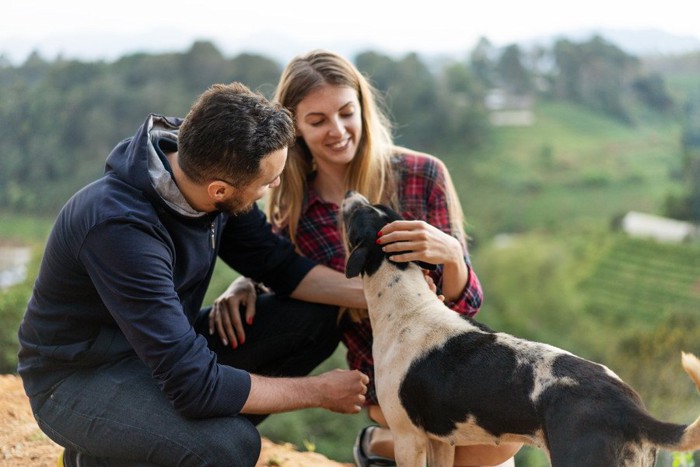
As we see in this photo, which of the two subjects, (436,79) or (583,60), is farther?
(583,60)

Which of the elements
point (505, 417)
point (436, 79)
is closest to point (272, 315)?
point (505, 417)

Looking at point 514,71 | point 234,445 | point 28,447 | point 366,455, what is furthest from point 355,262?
point 514,71

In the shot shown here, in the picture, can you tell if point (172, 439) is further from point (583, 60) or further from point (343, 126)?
point (583, 60)

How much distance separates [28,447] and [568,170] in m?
32.6

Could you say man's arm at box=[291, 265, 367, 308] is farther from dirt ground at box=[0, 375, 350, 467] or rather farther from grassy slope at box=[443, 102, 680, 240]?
grassy slope at box=[443, 102, 680, 240]

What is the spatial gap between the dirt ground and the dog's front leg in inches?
42.2

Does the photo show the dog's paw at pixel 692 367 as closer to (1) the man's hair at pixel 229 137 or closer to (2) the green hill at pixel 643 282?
(1) the man's hair at pixel 229 137

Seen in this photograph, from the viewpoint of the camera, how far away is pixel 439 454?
352cm

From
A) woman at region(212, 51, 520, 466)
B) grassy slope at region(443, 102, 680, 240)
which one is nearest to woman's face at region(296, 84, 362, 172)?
woman at region(212, 51, 520, 466)

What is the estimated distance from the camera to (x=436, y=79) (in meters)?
32.3

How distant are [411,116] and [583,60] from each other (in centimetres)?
941

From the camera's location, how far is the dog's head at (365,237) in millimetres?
3516

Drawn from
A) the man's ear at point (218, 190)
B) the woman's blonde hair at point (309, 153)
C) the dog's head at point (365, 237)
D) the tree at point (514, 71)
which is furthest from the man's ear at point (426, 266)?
the tree at point (514, 71)

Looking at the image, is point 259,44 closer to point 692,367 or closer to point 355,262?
point 355,262
